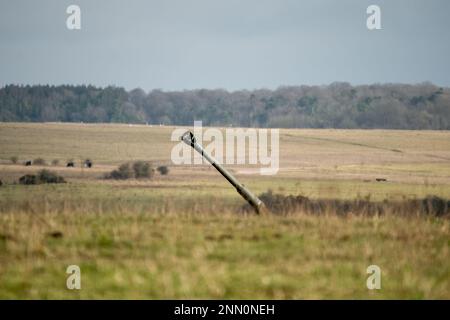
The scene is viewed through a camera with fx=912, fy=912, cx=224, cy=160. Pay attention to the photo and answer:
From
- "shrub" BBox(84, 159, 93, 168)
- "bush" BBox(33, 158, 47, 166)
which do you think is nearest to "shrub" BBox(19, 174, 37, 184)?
"shrub" BBox(84, 159, 93, 168)

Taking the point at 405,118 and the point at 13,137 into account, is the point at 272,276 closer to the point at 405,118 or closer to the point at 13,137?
the point at 13,137

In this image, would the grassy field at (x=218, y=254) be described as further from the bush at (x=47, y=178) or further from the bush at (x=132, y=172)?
the bush at (x=132, y=172)

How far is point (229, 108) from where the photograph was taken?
189250 millimetres

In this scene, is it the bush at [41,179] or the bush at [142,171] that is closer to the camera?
the bush at [41,179]

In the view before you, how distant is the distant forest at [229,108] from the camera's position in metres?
167

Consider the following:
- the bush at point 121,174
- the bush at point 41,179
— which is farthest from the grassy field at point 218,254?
the bush at point 121,174

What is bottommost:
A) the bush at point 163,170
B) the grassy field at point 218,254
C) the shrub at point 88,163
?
the bush at point 163,170

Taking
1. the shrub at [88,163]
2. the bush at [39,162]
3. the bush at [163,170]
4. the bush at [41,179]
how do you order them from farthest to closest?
the bush at [39,162] < the shrub at [88,163] < the bush at [163,170] < the bush at [41,179]

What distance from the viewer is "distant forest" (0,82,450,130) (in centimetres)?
16688

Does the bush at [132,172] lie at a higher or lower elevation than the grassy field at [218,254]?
lower

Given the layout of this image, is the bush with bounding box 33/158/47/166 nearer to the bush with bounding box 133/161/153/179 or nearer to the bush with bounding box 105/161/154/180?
the bush with bounding box 105/161/154/180

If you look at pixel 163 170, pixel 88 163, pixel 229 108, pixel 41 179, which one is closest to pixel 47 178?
pixel 41 179

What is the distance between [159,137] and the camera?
113938mm
